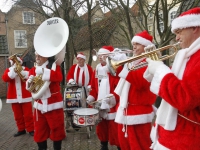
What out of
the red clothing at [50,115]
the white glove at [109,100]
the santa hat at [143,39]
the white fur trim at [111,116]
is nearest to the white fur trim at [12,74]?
the red clothing at [50,115]

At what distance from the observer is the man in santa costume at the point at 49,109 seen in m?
3.56

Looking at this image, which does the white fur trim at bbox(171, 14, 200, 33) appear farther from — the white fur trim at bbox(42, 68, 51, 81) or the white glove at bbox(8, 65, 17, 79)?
the white glove at bbox(8, 65, 17, 79)

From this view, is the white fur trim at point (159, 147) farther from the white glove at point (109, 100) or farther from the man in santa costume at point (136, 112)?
the white glove at point (109, 100)

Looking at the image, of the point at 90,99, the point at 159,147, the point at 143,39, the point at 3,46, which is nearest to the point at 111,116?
the point at 90,99

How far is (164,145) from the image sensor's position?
6.04ft

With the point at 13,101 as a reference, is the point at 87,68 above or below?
above

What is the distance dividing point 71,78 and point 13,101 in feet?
5.10

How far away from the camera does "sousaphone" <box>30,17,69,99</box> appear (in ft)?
11.5

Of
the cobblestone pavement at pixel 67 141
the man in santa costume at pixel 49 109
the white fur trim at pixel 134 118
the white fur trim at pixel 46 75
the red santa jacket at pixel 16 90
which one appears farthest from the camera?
the red santa jacket at pixel 16 90

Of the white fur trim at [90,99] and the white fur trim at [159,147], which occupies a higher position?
the white fur trim at [90,99]

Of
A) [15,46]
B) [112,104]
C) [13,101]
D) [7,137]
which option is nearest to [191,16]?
[112,104]

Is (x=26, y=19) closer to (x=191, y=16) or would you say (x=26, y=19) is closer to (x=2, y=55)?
(x=2, y=55)

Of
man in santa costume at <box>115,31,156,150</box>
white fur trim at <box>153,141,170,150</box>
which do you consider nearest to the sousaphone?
man in santa costume at <box>115,31,156,150</box>

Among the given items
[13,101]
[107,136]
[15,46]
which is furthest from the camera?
[15,46]
